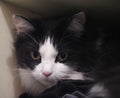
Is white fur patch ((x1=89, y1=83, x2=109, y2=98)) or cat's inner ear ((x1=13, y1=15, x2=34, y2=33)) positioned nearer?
white fur patch ((x1=89, y1=83, x2=109, y2=98))

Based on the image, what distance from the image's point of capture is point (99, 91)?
0.95 metres

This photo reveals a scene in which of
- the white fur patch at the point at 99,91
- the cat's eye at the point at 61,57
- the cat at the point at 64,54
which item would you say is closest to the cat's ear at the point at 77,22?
the cat at the point at 64,54

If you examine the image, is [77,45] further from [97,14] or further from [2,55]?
[2,55]

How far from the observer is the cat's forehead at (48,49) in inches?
38.7

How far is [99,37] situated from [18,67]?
333mm

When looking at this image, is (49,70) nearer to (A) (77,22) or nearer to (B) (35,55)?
(B) (35,55)

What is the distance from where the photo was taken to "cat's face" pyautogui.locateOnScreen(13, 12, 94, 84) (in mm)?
974

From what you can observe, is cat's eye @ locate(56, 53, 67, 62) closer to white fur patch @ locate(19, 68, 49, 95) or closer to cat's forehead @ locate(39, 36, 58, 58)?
cat's forehead @ locate(39, 36, 58, 58)

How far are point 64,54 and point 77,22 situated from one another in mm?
123

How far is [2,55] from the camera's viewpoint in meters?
1.12

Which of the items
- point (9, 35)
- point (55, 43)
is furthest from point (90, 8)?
point (9, 35)

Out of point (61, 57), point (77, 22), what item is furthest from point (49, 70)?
point (77, 22)

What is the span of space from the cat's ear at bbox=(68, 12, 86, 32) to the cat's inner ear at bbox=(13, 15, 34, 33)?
15 cm

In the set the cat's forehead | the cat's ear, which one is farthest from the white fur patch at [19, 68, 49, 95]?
the cat's ear
